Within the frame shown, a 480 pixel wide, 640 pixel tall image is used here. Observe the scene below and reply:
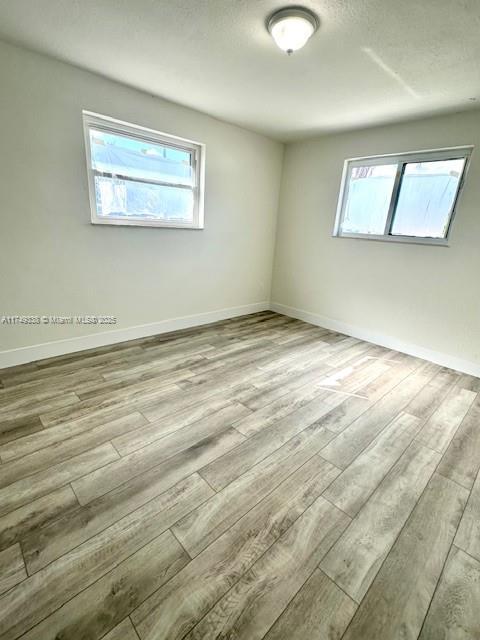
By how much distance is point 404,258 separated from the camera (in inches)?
131

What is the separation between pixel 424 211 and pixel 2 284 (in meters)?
4.14

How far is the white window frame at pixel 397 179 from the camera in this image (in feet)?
9.53

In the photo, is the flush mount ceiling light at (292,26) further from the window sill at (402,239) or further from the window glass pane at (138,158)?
the window sill at (402,239)

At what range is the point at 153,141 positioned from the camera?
311 centimetres

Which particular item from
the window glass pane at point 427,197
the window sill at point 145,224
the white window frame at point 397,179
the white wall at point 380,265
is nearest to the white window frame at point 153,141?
the window sill at point 145,224

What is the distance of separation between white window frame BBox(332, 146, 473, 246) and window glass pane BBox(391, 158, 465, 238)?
4 centimetres

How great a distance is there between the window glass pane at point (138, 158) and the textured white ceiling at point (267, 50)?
1.56ft

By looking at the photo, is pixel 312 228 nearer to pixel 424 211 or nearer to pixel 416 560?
pixel 424 211

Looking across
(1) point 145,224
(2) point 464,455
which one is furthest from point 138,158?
(2) point 464,455

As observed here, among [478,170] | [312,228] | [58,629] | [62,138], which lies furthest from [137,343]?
[478,170]

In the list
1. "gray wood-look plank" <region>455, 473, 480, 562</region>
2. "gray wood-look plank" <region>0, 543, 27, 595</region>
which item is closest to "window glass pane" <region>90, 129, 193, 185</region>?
"gray wood-look plank" <region>0, 543, 27, 595</region>

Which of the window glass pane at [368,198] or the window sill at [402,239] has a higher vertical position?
the window glass pane at [368,198]

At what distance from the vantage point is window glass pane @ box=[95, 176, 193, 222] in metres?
2.88

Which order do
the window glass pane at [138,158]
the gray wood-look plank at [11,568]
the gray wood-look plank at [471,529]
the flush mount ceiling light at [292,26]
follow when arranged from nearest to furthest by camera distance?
the gray wood-look plank at [11,568]
the gray wood-look plank at [471,529]
the flush mount ceiling light at [292,26]
the window glass pane at [138,158]
